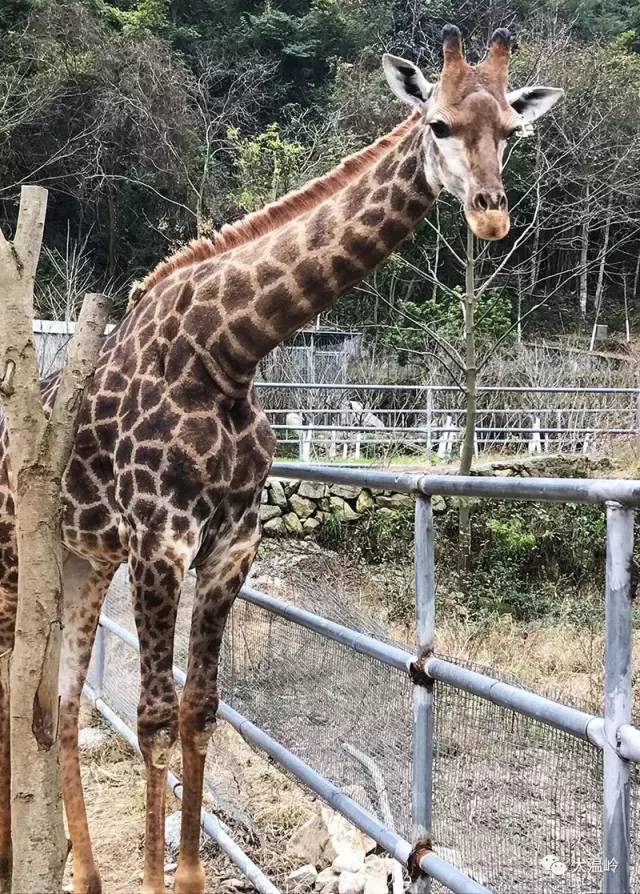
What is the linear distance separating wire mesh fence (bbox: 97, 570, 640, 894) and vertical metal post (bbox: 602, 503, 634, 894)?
67 mm

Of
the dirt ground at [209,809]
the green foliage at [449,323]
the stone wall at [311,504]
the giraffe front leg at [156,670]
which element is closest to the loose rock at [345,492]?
the stone wall at [311,504]

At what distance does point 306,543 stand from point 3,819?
7.78 meters

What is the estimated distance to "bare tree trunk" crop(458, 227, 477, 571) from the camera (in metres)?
8.89

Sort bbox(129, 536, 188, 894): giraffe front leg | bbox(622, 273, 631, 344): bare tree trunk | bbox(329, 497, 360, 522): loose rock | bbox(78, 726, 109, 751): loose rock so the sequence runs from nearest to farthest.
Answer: bbox(129, 536, 188, 894): giraffe front leg
bbox(78, 726, 109, 751): loose rock
bbox(329, 497, 360, 522): loose rock
bbox(622, 273, 631, 344): bare tree trunk

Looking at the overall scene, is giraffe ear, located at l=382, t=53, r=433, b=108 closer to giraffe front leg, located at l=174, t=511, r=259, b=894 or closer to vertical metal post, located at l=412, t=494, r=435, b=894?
vertical metal post, located at l=412, t=494, r=435, b=894

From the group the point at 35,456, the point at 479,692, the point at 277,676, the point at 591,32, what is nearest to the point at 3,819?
the point at 277,676

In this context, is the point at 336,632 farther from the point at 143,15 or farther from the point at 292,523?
the point at 143,15

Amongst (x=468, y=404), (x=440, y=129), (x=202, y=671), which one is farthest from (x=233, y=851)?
(x=468, y=404)

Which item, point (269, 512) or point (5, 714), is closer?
point (5, 714)

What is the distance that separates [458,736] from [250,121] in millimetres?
21498

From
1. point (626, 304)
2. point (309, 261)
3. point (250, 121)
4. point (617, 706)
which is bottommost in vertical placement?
point (617, 706)

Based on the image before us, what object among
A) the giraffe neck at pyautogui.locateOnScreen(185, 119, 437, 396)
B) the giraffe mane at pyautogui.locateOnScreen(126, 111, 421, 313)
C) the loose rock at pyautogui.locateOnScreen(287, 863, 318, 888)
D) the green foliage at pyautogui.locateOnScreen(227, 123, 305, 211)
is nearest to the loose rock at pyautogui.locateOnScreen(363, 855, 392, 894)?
the loose rock at pyautogui.locateOnScreen(287, 863, 318, 888)

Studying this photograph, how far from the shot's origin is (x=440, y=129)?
203 cm

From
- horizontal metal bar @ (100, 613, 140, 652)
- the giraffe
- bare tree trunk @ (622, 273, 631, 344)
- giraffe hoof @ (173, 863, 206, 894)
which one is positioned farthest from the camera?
bare tree trunk @ (622, 273, 631, 344)
